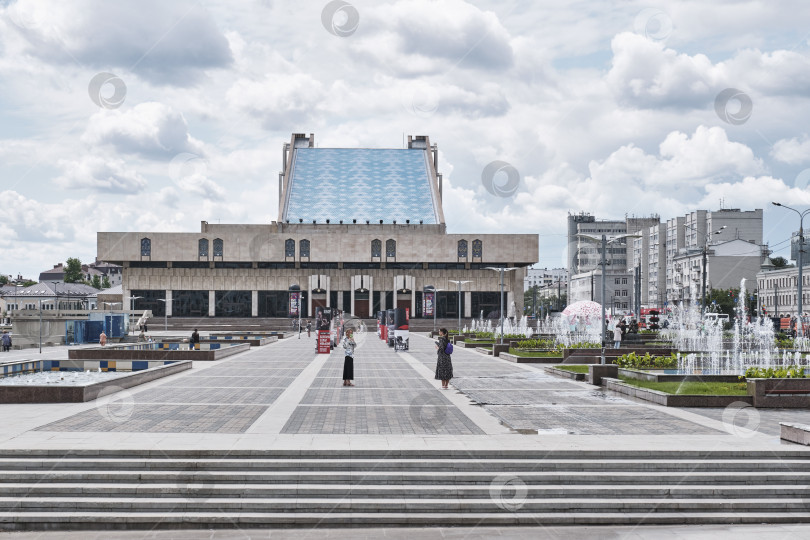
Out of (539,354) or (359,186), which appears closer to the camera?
(539,354)

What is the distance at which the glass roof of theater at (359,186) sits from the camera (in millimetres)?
102250

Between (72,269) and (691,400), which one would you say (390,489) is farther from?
(72,269)

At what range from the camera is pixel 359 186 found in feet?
354

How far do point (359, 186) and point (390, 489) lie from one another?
98681 mm

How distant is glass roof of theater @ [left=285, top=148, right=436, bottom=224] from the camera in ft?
335

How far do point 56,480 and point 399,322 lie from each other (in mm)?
29964

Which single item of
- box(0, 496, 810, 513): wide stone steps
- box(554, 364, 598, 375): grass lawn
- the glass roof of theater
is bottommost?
box(0, 496, 810, 513): wide stone steps

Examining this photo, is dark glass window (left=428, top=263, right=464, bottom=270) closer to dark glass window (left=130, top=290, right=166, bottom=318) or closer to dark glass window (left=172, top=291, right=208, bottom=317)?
dark glass window (left=172, top=291, right=208, bottom=317)

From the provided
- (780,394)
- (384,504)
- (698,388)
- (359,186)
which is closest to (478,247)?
(359,186)

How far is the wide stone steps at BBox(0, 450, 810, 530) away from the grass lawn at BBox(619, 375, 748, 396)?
6.73 metres

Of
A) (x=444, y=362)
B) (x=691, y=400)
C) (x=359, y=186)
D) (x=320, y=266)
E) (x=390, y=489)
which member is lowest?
(x=390, y=489)

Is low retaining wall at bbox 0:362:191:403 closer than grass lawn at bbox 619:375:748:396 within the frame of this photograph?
Yes

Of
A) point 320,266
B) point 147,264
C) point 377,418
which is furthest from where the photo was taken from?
point 320,266

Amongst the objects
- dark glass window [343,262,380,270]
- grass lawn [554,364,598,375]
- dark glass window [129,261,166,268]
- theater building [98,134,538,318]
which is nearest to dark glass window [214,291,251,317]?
theater building [98,134,538,318]
